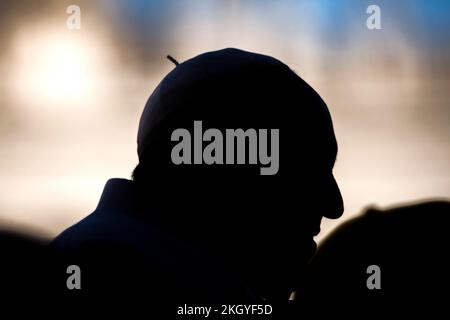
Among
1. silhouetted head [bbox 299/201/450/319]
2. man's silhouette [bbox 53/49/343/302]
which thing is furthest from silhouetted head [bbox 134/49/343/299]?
silhouetted head [bbox 299/201/450/319]

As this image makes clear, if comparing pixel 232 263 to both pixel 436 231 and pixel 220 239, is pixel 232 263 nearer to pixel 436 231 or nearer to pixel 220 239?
pixel 220 239

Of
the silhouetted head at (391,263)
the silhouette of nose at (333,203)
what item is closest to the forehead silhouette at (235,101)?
the silhouette of nose at (333,203)

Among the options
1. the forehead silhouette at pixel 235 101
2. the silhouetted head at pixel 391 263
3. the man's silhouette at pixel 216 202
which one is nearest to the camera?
the man's silhouette at pixel 216 202

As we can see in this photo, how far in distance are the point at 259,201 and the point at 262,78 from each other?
372mm

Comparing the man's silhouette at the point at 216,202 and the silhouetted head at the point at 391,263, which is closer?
the man's silhouette at the point at 216,202

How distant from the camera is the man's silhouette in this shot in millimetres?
1354

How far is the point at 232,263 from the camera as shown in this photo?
1.69 m

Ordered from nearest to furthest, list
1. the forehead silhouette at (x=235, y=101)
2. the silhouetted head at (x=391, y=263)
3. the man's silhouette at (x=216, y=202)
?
the man's silhouette at (x=216, y=202)
the forehead silhouette at (x=235, y=101)
the silhouetted head at (x=391, y=263)

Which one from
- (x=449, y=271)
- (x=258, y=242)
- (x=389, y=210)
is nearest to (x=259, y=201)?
(x=258, y=242)

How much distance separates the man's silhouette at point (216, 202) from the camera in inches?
53.3

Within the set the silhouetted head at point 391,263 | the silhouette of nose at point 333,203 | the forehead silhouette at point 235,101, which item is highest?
the forehead silhouette at point 235,101

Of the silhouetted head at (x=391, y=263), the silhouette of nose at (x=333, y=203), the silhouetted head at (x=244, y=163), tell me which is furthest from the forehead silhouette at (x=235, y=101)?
the silhouetted head at (x=391, y=263)

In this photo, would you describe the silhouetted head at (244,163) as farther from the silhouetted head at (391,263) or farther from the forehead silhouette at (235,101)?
the silhouetted head at (391,263)

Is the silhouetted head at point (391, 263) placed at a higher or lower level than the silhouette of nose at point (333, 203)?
lower
